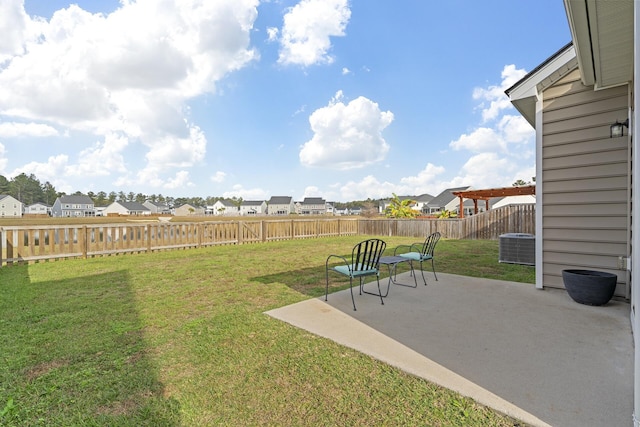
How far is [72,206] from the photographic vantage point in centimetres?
5800

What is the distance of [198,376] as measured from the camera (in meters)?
2.04

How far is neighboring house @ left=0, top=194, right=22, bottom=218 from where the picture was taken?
44.6 meters

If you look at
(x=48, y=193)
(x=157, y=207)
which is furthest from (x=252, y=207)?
(x=48, y=193)

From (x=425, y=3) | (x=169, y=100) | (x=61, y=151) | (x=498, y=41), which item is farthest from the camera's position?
(x=61, y=151)

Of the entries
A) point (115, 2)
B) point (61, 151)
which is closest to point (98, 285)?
point (115, 2)

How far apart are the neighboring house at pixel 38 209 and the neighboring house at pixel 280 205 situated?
160ft

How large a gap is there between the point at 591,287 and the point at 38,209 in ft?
296

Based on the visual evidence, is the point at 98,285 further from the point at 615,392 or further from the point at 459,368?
the point at 615,392

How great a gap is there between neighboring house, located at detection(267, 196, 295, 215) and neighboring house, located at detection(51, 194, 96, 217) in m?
39.1

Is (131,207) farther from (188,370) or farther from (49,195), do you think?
(188,370)

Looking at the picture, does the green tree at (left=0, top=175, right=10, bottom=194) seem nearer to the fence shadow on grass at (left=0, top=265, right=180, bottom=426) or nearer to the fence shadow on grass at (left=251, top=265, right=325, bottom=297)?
the fence shadow on grass at (left=0, top=265, right=180, bottom=426)

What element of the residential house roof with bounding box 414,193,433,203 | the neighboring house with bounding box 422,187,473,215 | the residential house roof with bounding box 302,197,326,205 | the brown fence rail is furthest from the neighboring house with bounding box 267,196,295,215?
the brown fence rail

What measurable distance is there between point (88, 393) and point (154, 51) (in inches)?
469

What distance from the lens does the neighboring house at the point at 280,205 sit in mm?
75375
